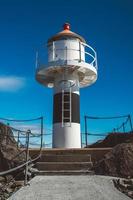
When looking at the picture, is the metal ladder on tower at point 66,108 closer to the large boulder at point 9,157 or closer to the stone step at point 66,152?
the stone step at point 66,152

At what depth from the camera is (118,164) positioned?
973 centimetres

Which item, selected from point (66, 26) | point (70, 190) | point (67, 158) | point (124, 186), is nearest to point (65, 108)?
point (67, 158)

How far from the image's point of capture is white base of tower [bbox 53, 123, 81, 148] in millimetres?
13523

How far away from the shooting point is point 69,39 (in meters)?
14.6

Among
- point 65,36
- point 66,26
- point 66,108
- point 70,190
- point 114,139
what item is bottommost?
point 70,190

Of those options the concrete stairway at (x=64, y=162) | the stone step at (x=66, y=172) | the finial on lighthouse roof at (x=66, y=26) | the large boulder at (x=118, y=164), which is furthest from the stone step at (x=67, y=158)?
the finial on lighthouse roof at (x=66, y=26)

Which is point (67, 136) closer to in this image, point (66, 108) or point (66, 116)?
point (66, 116)

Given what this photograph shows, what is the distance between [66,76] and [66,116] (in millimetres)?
1891

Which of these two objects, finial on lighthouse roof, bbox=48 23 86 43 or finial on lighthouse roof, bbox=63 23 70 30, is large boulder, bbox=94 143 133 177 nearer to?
finial on lighthouse roof, bbox=48 23 86 43

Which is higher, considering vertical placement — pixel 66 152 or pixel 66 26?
pixel 66 26

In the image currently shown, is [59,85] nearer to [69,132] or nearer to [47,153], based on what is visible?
[69,132]

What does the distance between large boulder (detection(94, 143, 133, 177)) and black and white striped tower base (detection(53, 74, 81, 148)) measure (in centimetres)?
360

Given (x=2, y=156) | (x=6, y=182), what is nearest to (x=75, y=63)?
(x=2, y=156)

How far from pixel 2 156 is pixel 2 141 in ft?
4.82
